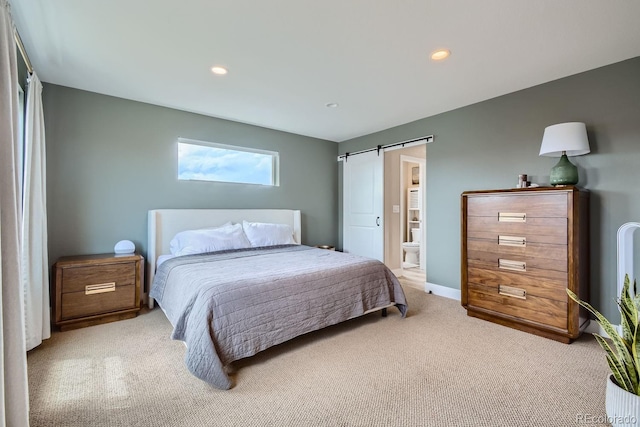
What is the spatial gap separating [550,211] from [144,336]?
3.64 metres

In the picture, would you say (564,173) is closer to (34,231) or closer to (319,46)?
(319,46)

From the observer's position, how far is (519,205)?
105 inches

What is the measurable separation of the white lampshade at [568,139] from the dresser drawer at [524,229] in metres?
0.63

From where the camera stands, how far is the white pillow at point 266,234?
379 cm

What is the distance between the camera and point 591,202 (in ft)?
8.69

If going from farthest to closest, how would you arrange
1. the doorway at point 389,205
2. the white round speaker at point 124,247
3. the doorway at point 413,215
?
the doorway at point 413,215 < the doorway at point 389,205 < the white round speaker at point 124,247

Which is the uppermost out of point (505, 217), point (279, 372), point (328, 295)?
point (505, 217)

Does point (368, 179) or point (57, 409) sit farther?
point (368, 179)

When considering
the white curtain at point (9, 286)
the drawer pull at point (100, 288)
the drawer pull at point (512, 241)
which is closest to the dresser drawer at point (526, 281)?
the drawer pull at point (512, 241)

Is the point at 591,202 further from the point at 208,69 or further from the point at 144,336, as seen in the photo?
the point at 144,336

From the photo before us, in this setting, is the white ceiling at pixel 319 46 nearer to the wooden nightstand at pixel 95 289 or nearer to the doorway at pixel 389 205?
the doorway at pixel 389 205

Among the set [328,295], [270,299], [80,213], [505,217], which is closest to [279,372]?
[270,299]

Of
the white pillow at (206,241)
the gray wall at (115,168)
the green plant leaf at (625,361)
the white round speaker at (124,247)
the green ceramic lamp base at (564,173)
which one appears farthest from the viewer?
the white pillow at (206,241)

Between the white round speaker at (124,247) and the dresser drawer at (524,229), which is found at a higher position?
the dresser drawer at (524,229)
